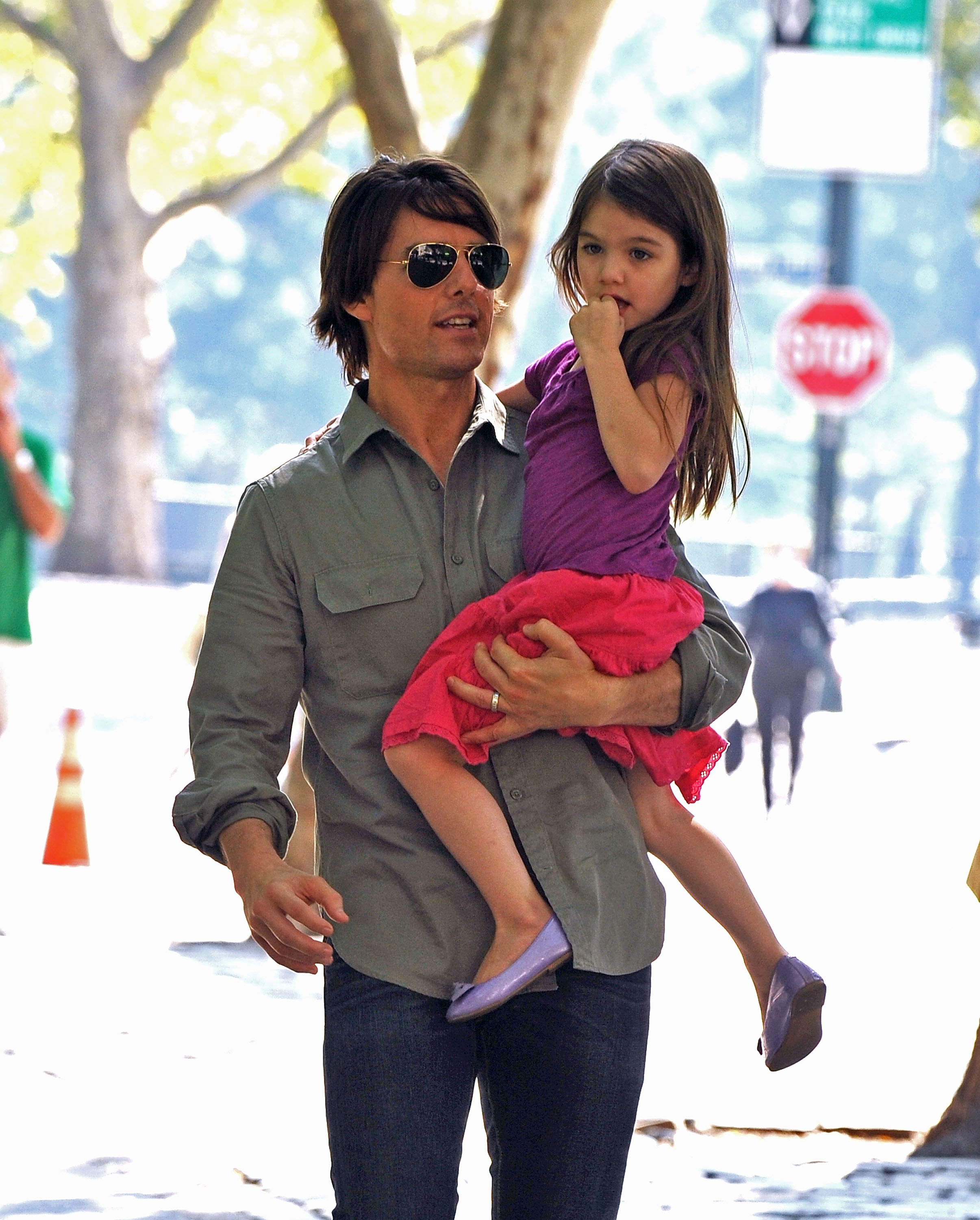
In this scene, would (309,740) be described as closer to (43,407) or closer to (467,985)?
(467,985)

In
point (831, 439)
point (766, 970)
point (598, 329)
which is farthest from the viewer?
point (831, 439)

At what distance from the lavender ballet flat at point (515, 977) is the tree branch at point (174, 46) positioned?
76.6 ft

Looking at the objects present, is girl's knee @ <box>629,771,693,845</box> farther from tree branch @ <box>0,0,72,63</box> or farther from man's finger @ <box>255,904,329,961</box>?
tree branch @ <box>0,0,72,63</box>

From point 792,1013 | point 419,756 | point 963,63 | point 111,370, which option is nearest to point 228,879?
point 792,1013

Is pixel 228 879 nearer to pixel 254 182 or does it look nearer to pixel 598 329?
pixel 598 329

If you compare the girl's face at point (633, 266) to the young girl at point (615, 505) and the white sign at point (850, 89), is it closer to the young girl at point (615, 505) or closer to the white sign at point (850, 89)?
the young girl at point (615, 505)

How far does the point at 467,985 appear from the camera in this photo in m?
2.87

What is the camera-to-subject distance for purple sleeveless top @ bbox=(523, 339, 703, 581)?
120 inches

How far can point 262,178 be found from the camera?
1014 inches

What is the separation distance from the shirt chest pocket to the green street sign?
37.4 ft

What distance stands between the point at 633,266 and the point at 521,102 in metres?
5.64

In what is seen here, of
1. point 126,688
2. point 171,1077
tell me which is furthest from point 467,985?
point 126,688

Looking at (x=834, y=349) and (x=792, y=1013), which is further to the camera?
(x=834, y=349)

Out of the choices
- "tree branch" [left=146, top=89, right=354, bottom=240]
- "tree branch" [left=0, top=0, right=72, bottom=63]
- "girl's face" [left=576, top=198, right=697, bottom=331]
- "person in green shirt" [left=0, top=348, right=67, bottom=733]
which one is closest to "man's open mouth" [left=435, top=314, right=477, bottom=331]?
"girl's face" [left=576, top=198, right=697, bottom=331]
